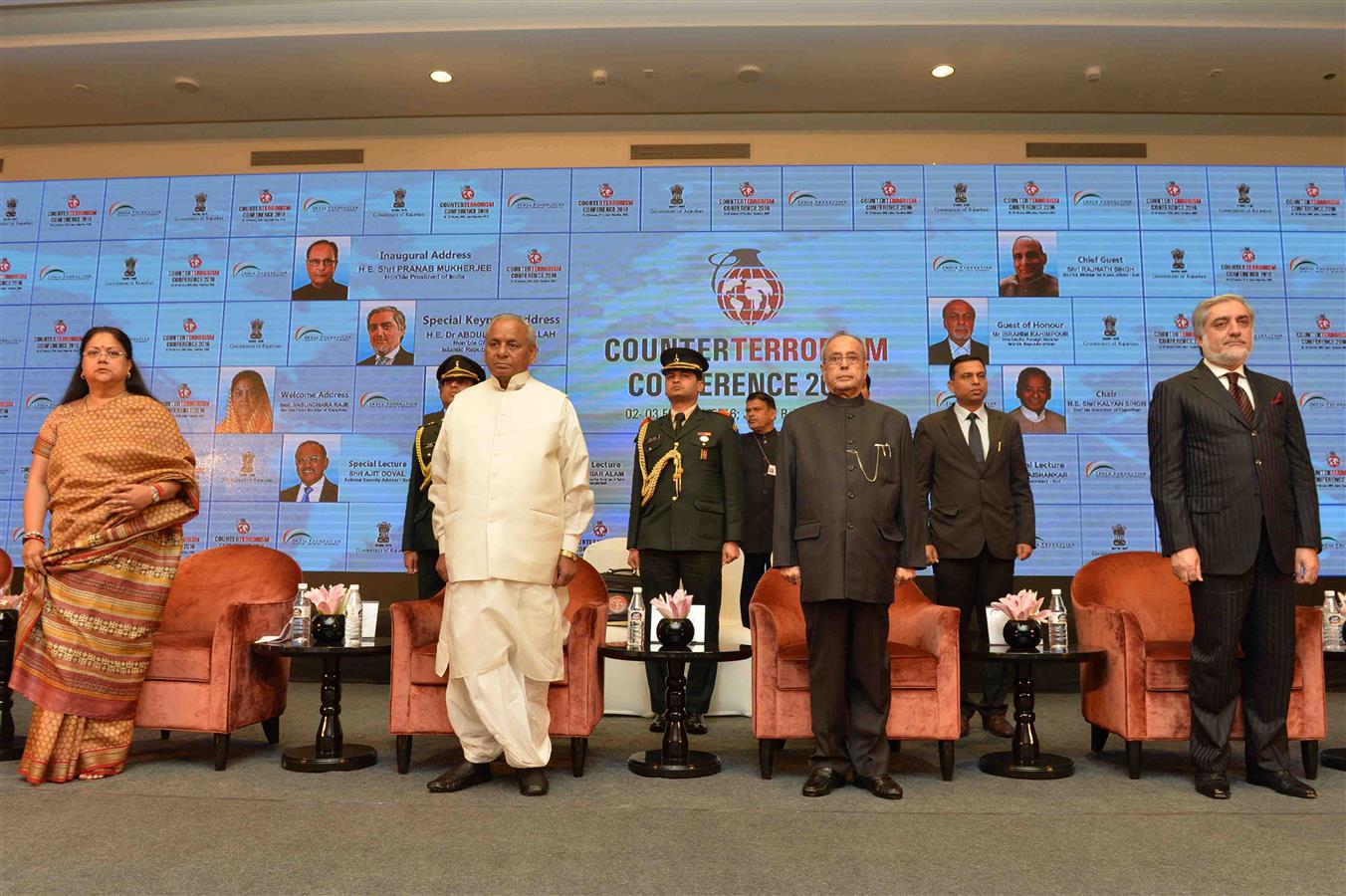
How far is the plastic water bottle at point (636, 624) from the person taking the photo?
12.5ft

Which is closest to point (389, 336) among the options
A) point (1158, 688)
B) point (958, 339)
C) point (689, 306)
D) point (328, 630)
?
point (689, 306)

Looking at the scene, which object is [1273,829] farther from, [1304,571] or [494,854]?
[494,854]

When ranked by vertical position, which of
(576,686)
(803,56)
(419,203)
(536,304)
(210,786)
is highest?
(803,56)

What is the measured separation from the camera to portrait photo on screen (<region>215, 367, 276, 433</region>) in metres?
6.60

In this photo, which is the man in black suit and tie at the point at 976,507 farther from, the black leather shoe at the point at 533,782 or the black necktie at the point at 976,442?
the black leather shoe at the point at 533,782

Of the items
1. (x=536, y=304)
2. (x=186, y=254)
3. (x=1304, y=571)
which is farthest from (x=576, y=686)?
(x=186, y=254)

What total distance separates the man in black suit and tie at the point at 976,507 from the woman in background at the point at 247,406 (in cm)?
448

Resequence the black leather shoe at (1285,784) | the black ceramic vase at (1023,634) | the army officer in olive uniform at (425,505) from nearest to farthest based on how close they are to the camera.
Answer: the black leather shoe at (1285,784)
the black ceramic vase at (1023,634)
the army officer in olive uniform at (425,505)

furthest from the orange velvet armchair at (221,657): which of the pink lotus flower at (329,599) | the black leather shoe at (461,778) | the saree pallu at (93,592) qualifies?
the black leather shoe at (461,778)

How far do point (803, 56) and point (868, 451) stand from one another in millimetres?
3595

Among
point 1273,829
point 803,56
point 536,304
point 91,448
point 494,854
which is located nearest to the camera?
point 494,854

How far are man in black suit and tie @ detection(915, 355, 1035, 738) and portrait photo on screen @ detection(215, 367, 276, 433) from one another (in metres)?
4.47

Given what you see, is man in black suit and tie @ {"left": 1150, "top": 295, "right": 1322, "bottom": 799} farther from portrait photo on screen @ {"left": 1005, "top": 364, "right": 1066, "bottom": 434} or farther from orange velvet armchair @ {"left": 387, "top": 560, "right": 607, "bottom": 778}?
portrait photo on screen @ {"left": 1005, "top": 364, "right": 1066, "bottom": 434}

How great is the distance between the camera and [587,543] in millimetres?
6230
